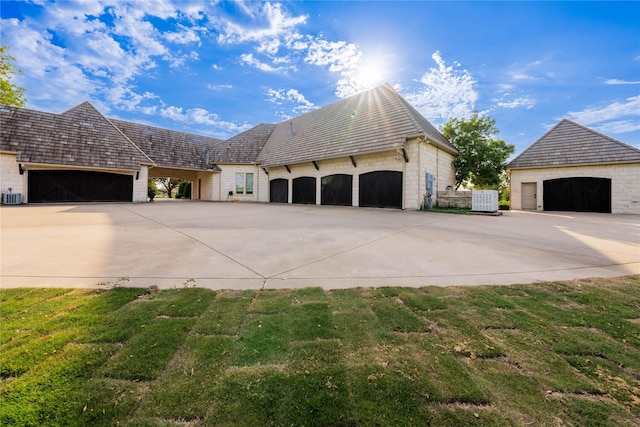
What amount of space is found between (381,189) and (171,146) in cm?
1909

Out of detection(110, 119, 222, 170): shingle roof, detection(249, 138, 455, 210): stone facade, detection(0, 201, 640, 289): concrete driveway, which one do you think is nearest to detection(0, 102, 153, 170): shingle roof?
detection(110, 119, 222, 170): shingle roof

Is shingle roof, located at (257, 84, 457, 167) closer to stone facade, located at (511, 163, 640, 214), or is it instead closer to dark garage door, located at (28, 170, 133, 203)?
stone facade, located at (511, 163, 640, 214)

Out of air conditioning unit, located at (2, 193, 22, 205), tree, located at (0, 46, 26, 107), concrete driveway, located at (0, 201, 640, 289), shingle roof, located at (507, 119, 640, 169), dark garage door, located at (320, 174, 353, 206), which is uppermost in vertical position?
tree, located at (0, 46, 26, 107)

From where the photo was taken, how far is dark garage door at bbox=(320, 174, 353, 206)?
16234mm

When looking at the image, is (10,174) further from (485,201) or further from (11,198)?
(485,201)

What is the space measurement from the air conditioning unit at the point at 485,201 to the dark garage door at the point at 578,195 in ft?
24.4

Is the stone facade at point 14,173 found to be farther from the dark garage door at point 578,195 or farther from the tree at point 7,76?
the dark garage door at point 578,195

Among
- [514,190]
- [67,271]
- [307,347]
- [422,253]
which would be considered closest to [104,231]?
[67,271]

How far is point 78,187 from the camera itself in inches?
650

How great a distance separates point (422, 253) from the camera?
4516mm

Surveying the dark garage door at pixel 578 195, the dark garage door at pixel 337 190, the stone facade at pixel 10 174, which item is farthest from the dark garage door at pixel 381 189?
the stone facade at pixel 10 174

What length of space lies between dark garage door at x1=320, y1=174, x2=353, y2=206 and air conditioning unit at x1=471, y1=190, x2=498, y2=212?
6.82m

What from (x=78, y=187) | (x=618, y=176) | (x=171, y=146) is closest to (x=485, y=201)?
(x=618, y=176)

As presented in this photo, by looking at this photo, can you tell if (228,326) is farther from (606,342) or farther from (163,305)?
(606,342)
